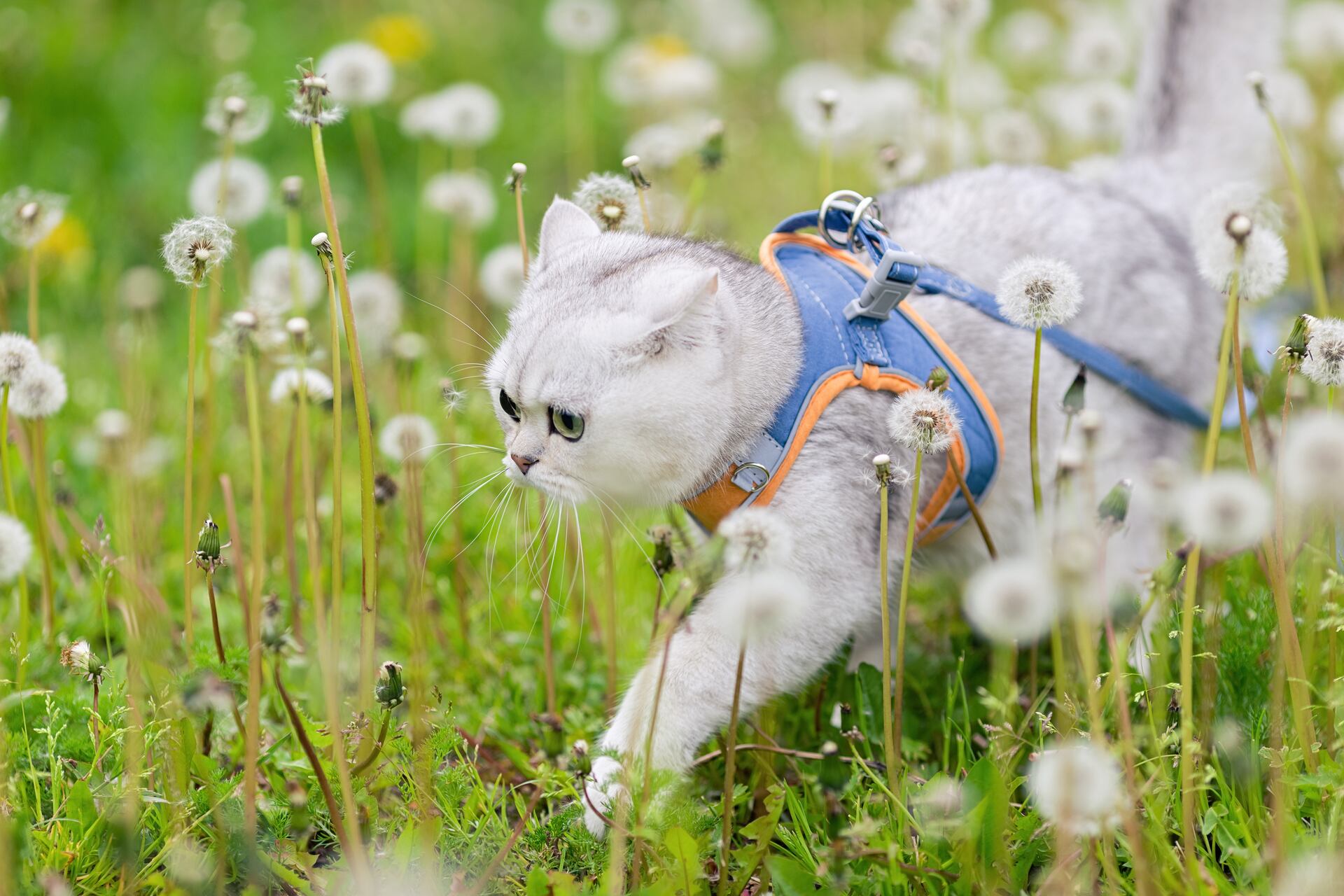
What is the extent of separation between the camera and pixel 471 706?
7.67 feet

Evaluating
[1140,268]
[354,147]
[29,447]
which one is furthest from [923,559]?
[354,147]

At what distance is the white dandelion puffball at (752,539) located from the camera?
1.49 metres

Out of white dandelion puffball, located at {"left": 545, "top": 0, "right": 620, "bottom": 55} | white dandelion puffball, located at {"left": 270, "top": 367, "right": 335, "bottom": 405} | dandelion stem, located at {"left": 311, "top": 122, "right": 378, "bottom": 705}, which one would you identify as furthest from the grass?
white dandelion puffball, located at {"left": 545, "top": 0, "right": 620, "bottom": 55}

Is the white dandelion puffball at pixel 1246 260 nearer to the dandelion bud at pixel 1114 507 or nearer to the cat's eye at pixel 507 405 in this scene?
the dandelion bud at pixel 1114 507

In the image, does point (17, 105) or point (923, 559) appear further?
point (17, 105)

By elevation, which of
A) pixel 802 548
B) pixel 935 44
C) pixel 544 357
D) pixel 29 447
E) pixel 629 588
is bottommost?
pixel 629 588

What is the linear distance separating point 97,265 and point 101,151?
0.74m

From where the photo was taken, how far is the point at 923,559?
2.33 metres

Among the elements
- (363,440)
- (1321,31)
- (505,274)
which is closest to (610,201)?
(363,440)

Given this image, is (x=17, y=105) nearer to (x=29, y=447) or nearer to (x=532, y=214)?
(x=532, y=214)

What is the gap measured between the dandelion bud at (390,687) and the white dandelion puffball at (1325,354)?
133 centimetres

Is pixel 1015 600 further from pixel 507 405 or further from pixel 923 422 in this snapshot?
pixel 507 405

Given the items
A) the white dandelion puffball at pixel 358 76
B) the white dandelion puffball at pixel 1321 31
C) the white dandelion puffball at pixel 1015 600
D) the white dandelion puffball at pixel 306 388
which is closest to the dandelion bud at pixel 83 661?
the white dandelion puffball at pixel 306 388

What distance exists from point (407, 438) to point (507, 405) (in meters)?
0.33
